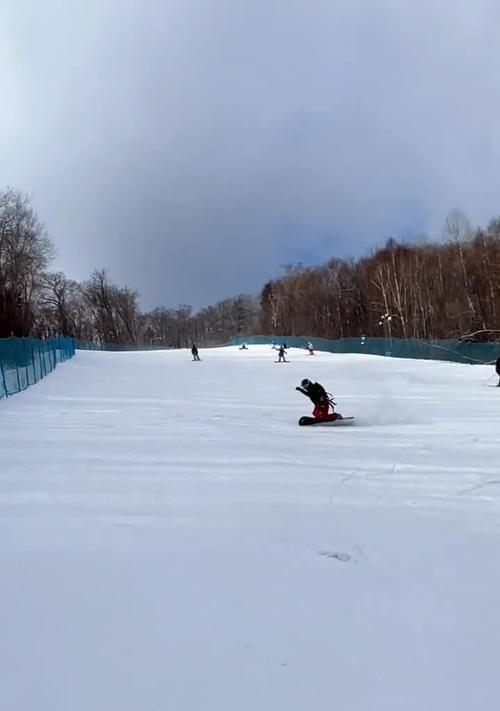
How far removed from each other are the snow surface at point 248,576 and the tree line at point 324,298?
98.9ft

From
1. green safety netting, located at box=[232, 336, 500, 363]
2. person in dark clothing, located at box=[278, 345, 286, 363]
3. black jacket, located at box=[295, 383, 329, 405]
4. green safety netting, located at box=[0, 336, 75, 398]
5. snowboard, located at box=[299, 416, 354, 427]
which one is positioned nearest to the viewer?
snowboard, located at box=[299, 416, 354, 427]

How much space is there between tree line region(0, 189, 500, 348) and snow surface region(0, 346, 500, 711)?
30.2 m

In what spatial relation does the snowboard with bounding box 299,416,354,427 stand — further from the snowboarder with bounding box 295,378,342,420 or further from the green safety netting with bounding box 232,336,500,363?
the green safety netting with bounding box 232,336,500,363

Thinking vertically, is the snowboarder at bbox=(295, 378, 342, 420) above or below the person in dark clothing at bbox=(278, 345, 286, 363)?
below

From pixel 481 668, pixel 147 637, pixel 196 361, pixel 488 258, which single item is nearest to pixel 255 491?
pixel 147 637

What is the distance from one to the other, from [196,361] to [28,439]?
114 feet

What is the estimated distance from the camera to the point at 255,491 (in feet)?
21.6

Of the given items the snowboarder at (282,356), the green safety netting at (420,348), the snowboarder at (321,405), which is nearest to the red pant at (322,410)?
the snowboarder at (321,405)

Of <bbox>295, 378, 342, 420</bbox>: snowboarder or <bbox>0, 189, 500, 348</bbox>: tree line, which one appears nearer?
<bbox>295, 378, 342, 420</bbox>: snowboarder

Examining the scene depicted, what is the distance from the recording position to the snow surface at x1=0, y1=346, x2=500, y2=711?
2.81 metres

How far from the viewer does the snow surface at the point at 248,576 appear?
2.81 meters

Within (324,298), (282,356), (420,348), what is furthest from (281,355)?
(324,298)

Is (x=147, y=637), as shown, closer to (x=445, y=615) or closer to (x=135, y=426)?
(x=445, y=615)

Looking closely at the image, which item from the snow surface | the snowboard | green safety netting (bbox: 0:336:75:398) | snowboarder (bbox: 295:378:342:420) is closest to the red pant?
snowboarder (bbox: 295:378:342:420)
